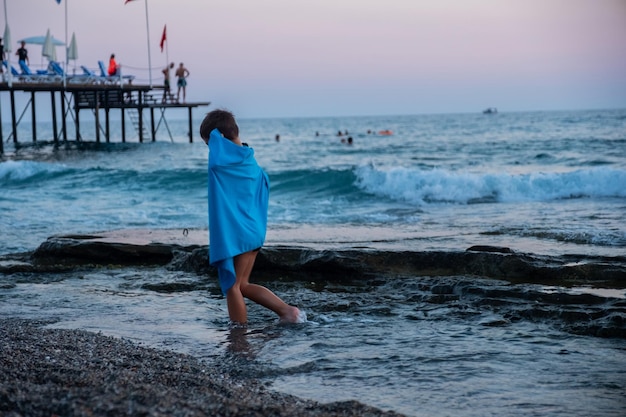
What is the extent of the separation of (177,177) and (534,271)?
17.4 meters

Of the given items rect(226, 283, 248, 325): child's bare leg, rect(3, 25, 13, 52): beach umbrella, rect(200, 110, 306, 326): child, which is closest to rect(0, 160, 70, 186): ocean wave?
rect(3, 25, 13, 52): beach umbrella

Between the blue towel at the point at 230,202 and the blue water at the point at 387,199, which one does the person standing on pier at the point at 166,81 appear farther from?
the blue towel at the point at 230,202

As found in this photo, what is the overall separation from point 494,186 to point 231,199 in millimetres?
13598

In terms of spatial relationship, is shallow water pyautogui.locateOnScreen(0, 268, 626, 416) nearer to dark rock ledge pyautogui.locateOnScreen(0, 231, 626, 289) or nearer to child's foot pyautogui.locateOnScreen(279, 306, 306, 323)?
child's foot pyautogui.locateOnScreen(279, 306, 306, 323)

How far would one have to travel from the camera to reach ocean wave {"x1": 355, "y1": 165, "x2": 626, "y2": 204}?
54.7 ft

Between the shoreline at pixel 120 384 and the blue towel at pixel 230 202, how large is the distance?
2.58ft

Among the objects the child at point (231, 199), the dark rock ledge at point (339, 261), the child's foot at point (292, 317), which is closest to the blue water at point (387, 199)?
the dark rock ledge at point (339, 261)

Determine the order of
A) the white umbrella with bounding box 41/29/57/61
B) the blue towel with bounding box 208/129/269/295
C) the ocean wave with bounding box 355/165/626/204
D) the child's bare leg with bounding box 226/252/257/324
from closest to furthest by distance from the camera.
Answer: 1. the blue towel with bounding box 208/129/269/295
2. the child's bare leg with bounding box 226/252/257/324
3. the ocean wave with bounding box 355/165/626/204
4. the white umbrella with bounding box 41/29/57/61

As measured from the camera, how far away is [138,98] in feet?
122

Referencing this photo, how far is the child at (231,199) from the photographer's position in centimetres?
510

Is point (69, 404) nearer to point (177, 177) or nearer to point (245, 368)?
point (245, 368)

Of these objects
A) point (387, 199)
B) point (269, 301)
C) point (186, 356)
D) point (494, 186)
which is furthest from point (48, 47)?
point (186, 356)

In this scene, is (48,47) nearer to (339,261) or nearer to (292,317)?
(339,261)

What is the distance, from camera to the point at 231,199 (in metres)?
5.13
